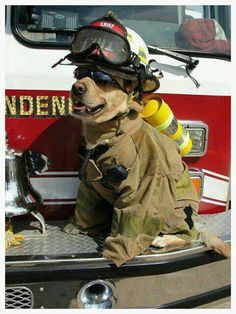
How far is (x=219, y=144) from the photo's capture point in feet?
10.1

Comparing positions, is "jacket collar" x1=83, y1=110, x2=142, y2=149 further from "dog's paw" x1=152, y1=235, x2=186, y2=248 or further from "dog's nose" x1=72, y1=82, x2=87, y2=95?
"dog's paw" x1=152, y1=235, x2=186, y2=248

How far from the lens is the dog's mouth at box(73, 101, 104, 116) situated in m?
2.40

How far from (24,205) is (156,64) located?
1.17 meters

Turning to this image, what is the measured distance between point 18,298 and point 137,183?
860 millimetres

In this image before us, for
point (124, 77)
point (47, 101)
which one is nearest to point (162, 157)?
point (124, 77)

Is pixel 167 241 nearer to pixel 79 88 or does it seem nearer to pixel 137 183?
pixel 137 183

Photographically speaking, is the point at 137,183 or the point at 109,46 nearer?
the point at 109,46

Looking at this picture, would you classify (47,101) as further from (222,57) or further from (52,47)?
(222,57)

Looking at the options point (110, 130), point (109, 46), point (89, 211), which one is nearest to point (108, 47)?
point (109, 46)

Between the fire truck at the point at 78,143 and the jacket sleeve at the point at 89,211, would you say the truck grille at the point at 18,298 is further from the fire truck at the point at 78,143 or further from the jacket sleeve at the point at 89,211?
the jacket sleeve at the point at 89,211

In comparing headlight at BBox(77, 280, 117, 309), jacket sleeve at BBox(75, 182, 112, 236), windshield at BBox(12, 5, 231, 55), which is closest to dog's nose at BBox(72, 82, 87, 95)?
windshield at BBox(12, 5, 231, 55)

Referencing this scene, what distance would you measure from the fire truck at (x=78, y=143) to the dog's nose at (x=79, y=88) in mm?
404

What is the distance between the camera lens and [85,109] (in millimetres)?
2400
